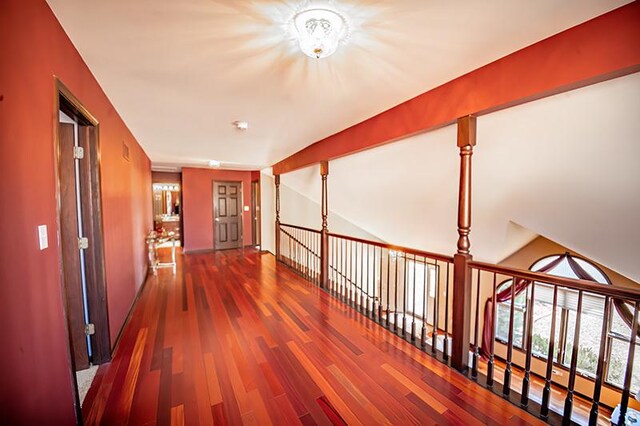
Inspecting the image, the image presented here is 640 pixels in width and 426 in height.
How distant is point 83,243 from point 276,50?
2.07 meters

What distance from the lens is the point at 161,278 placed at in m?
4.48

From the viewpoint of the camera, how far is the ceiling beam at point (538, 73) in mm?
1248

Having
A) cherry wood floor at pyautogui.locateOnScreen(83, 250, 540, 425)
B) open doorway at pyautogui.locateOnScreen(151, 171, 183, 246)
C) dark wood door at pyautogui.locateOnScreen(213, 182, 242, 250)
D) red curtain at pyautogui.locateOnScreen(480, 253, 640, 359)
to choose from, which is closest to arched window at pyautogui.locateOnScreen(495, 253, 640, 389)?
red curtain at pyautogui.locateOnScreen(480, 253, 640, 359)

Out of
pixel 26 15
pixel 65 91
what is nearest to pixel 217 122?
pixel 65 91

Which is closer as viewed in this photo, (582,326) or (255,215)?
(582,326)

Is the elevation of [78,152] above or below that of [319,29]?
below

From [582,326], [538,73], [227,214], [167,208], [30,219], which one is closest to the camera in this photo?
[30,219]

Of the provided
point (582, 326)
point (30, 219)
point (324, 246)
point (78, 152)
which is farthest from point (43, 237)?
point (582, 326)

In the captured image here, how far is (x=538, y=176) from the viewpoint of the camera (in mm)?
2332

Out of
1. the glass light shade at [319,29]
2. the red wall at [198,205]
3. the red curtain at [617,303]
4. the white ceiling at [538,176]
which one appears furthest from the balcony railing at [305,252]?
the red curtain at [617,303]

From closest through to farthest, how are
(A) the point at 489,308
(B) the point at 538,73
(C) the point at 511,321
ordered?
(B) the point at 538,73 → (C) the point at 511,321 → (A) the point at 489,308

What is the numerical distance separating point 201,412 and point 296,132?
119 inches

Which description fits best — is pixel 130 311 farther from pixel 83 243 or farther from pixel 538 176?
pixel 538 176

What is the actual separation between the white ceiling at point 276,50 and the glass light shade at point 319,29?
6cm
